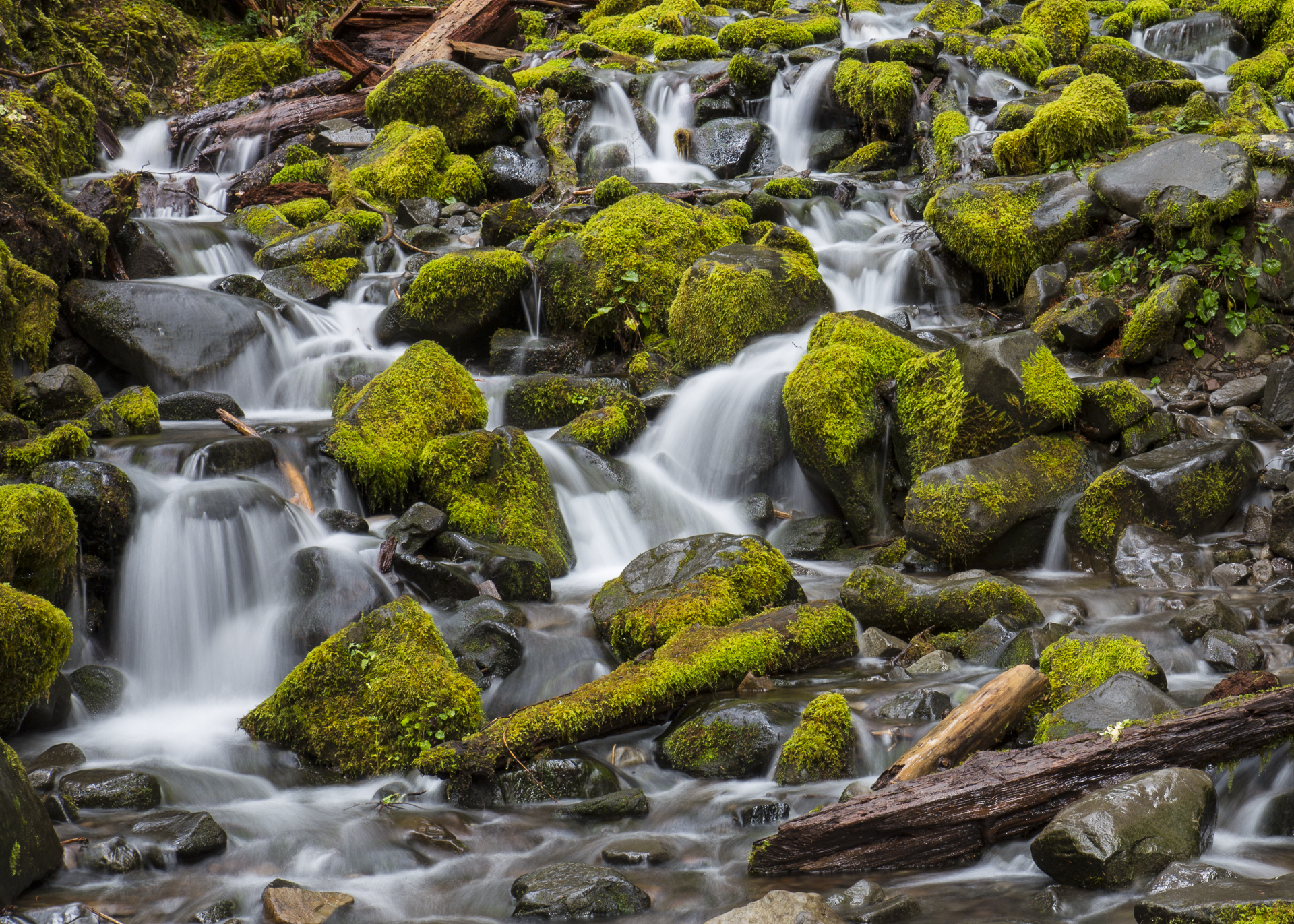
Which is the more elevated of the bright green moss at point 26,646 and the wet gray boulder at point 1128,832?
the bright green moss at point 26,646

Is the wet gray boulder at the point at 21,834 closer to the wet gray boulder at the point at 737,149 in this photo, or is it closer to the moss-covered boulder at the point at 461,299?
the moss-covered boulder at the point at 461,299

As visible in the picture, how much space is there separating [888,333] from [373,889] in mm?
5718

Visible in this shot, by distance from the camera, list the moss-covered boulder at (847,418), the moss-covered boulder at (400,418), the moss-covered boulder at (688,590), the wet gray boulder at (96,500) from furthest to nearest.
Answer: the moss-covered boulder at (847,418)
the moss-covered boulder at (400,418)
the wet gray boulder at (96,500)
the moss-covered boulder at (688,590)

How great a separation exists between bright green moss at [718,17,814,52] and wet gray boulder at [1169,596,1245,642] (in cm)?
1421

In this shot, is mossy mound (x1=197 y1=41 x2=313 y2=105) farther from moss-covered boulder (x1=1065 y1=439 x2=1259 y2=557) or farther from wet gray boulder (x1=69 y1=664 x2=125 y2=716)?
moss-covered boulder (x1=1065 y1=439 x2=1259 y2=557)

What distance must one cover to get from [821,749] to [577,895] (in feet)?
4.39

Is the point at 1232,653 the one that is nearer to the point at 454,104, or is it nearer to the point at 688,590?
the point at 688,590

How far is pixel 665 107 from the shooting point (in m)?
15.4

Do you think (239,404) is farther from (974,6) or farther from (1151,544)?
(974,6)

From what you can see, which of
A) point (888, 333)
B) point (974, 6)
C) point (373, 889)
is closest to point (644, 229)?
point (888, 333)

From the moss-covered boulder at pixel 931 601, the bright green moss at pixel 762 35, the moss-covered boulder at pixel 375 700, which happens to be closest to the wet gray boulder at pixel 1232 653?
the moss-covered boulder at pixel 931 601

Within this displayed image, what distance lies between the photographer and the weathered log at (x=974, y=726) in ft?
12.6

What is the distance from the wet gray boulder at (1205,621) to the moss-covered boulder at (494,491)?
13.0 feet

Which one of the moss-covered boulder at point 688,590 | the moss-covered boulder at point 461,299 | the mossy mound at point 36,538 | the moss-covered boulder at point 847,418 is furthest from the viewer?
the moss-covered boulder at point 461,299
